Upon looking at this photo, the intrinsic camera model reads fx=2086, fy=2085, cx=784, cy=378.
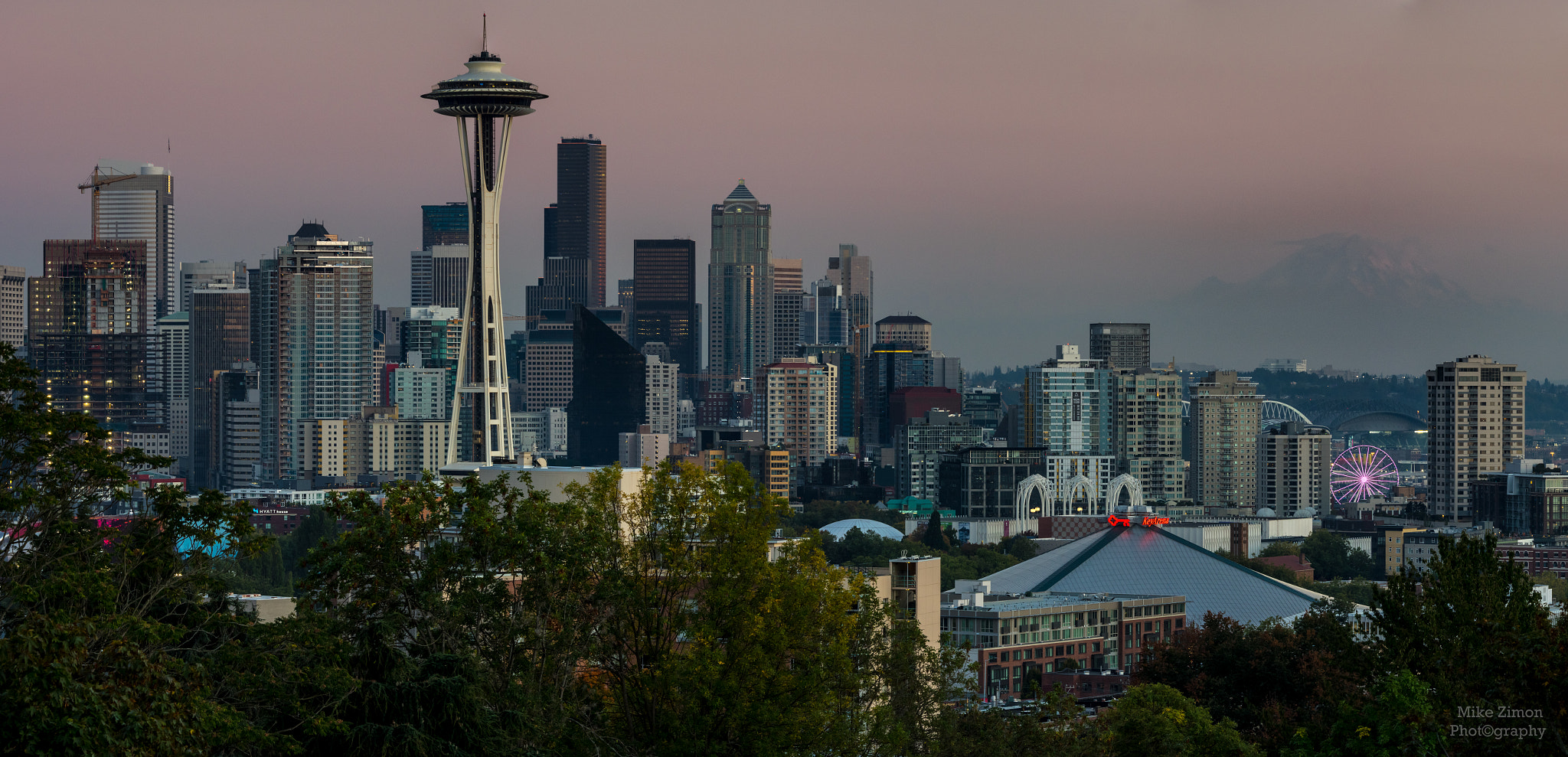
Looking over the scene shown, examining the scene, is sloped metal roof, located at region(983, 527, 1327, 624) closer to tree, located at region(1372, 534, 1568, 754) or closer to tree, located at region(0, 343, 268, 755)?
tree, located at region(1372, 534, 1568, 754)

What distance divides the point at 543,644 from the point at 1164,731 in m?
19.3

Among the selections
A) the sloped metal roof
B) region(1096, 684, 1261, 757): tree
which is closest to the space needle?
the sloped metal roof

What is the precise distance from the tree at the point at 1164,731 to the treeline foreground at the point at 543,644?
0.35ft

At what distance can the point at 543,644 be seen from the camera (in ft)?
132

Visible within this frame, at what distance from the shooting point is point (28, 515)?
3394 cm

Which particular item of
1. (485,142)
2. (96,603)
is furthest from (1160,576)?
(96,603)

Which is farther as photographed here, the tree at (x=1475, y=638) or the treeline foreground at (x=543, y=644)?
the treeline foreground at (x=543, y=644)

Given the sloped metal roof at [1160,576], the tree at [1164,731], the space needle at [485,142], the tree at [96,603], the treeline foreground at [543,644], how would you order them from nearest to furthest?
the tree at [96,603]
the treeline foreground at [543,644]
the tree at [1164,731]
the sloped metal roof at [1160,576]
the space needle at [485,142]

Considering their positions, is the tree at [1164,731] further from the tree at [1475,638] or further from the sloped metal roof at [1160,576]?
the sloped metal roof at [1160,576]

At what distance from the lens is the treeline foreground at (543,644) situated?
93.9 ft

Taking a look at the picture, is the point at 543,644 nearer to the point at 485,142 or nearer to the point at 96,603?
the point at 96,603

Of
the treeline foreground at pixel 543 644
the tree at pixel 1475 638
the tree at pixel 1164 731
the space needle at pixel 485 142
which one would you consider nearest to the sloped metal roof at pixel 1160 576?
the space needle at pixel 485 142

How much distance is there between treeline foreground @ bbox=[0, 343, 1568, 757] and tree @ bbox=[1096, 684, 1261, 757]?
0.11m

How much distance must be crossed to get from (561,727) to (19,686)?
12802 millimetres
